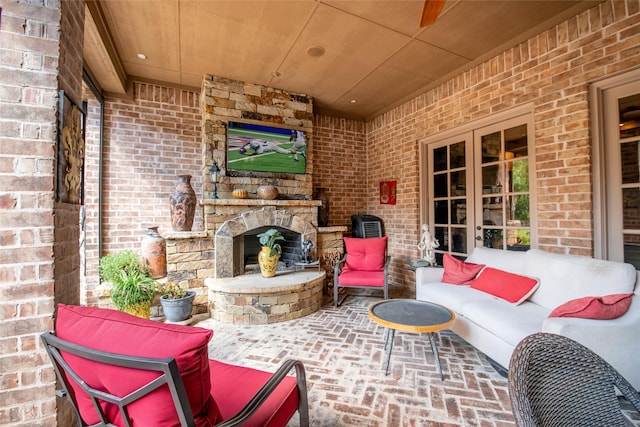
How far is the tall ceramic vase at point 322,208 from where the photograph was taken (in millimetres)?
4637

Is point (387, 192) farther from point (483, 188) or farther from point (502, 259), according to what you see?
point (502, 259)

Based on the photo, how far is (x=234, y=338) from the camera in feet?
8.96

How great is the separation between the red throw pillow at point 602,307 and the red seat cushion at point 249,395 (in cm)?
183

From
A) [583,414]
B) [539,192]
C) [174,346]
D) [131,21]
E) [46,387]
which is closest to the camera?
[174,346]

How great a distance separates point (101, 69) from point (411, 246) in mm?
Answer: 4727

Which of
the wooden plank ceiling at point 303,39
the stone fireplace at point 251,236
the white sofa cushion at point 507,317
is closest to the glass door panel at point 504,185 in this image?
the wooden plank ceiling at point 303,39

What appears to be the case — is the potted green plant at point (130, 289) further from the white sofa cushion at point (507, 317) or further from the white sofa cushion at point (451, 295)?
the white sofa cushion at point (507, 317)

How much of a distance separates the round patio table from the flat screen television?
255cm

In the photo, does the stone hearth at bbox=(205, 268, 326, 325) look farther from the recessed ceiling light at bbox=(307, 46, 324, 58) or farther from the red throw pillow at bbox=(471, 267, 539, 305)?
the recessed ceiling light at bbox=(307, 46, 324, 58)

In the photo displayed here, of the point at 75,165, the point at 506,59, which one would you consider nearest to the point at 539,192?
the point at 506,59

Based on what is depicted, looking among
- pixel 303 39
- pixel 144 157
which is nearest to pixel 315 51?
pixel 303 39

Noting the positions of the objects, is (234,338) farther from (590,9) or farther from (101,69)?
(590,9)

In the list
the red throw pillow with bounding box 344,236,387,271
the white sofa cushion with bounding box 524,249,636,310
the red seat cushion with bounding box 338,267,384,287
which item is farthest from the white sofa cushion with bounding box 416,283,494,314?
the red throw pillow with bounding box 344,236,387,271

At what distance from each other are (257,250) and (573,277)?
367 centimetres
